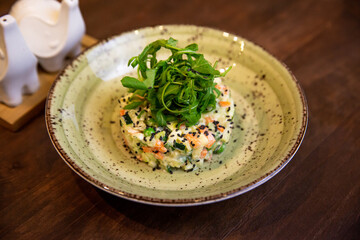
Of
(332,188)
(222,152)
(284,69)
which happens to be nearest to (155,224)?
(222,152)

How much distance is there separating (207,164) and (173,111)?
14.8 inches

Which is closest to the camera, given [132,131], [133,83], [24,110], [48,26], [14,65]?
[133,83]

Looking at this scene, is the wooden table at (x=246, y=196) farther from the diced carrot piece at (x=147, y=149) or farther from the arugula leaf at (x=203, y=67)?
the arugula leaf at (x=203, y=67)

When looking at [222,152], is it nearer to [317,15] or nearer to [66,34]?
[66,34]

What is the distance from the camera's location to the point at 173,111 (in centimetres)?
172

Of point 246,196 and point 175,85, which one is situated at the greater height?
point 175,85

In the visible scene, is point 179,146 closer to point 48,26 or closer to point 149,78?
point 149,78

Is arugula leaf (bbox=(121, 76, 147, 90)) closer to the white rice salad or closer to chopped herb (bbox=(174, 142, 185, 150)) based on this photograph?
A: the white rice salad

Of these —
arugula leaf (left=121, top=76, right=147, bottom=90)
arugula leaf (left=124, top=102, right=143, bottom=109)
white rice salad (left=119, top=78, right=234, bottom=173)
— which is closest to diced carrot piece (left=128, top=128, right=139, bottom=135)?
white rice salad (left=119, top=78, right=234, bottom=173)

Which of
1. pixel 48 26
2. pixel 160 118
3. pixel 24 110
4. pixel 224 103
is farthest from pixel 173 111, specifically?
pixel 48 26

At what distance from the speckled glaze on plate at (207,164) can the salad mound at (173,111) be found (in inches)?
4.3

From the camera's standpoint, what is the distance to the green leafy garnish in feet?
5.59

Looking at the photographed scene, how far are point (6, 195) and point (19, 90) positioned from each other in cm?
67

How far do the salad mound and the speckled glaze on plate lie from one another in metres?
0.11
